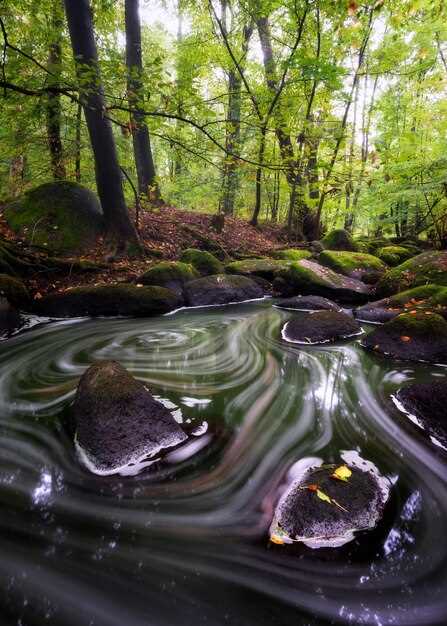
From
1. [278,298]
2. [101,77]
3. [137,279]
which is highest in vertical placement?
[101,77]

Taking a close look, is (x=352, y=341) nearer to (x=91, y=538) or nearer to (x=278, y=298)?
(x=278, y=298)

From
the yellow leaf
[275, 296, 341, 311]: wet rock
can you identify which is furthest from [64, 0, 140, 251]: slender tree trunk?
the yellow leaf

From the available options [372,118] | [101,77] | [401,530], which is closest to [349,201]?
[372,118]

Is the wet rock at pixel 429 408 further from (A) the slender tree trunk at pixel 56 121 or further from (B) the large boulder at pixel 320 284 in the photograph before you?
(A) the slender tree trunk at pixel 56 121

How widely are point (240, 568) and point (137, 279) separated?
5890 millimetres

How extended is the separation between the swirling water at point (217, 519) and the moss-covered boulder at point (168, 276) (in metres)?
3.39

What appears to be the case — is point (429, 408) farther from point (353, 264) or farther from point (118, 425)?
point (353, 264)

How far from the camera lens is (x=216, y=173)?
14008mm

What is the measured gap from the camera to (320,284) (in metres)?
7.52

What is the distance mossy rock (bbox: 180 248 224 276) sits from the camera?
8406 mm

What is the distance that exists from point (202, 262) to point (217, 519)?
6.91 m

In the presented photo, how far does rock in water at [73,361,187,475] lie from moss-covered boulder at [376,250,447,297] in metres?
A: 5.90

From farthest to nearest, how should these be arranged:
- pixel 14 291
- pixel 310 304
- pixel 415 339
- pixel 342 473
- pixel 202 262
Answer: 1. pixel 202 262
2. pixel 310 304
3. pixel 14 291
4. pixel 415 339
5. pixel 342 473

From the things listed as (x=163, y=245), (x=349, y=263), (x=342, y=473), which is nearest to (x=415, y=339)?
(x=342, y=473)
